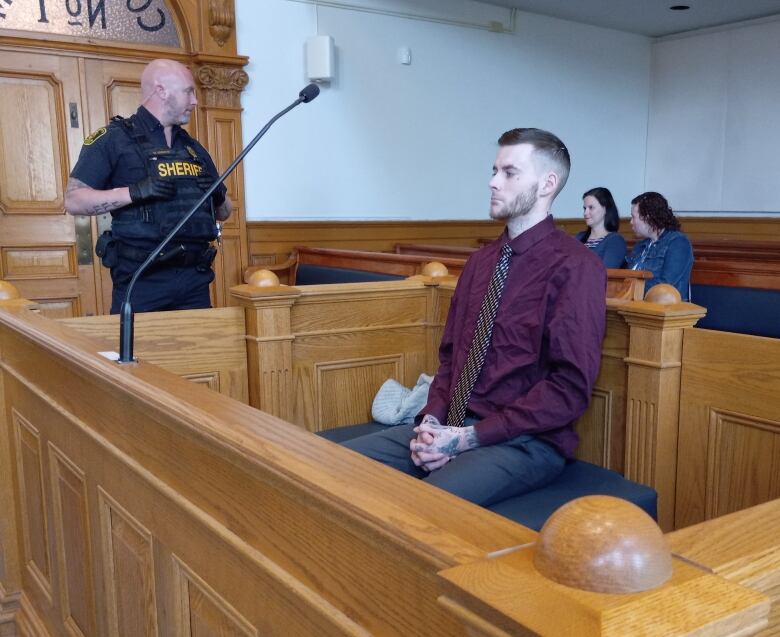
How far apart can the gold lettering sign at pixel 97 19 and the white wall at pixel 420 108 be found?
0.47 m

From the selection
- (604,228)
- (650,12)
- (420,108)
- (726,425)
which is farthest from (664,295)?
(650,12)

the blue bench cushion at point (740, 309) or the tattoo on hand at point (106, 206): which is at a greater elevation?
the tattoo on hand at point (106, 206)

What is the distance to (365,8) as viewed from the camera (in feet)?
17.3

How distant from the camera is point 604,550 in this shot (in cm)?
54

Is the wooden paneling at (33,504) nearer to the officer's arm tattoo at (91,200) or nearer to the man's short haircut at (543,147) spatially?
the officer's arm tattoo at (91,200)

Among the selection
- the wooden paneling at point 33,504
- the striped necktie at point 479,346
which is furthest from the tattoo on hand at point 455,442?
the wooden paneling at point 33,504

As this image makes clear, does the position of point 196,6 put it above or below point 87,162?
above

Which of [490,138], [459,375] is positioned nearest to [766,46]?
[490,138]

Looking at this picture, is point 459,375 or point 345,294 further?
point 345,294

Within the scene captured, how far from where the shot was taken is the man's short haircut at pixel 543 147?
1.88m

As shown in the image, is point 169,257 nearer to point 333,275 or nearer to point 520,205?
point 520,205

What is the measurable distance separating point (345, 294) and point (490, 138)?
3859 mm

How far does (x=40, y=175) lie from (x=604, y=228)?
10.2 ft

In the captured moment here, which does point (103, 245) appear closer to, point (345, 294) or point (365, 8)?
point (345, 294)
